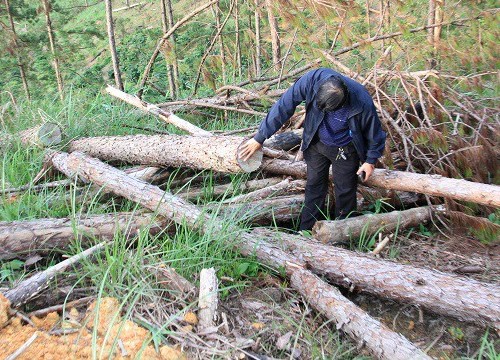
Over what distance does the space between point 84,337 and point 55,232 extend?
41.8 inches

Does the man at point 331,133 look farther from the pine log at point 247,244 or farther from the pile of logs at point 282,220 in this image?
the pine log at point 247,244

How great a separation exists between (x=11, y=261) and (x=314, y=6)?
335cm

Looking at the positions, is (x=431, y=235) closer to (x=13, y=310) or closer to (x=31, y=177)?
(x=13, y=310)

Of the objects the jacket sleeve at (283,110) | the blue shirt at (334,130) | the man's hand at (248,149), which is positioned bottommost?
the man's hand at (248,149)

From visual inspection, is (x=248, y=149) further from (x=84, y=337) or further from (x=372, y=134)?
(x=84, y=337)

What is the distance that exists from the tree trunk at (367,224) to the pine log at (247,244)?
61cm

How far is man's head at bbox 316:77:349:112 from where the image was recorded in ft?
11.4

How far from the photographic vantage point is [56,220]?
11.2 feet

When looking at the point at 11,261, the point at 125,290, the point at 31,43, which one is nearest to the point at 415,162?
the point at 125,290

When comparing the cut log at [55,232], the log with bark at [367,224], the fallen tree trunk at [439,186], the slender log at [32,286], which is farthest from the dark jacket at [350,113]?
the slender log at [32,286]

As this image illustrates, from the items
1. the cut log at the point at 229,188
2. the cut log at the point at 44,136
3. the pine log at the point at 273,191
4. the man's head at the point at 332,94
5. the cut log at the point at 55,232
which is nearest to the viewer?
the cut log at the point at 55,232

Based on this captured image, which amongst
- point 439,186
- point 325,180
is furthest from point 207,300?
point 439,186

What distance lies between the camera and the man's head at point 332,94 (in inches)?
137

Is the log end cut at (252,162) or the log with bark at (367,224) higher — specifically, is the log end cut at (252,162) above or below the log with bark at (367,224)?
above
